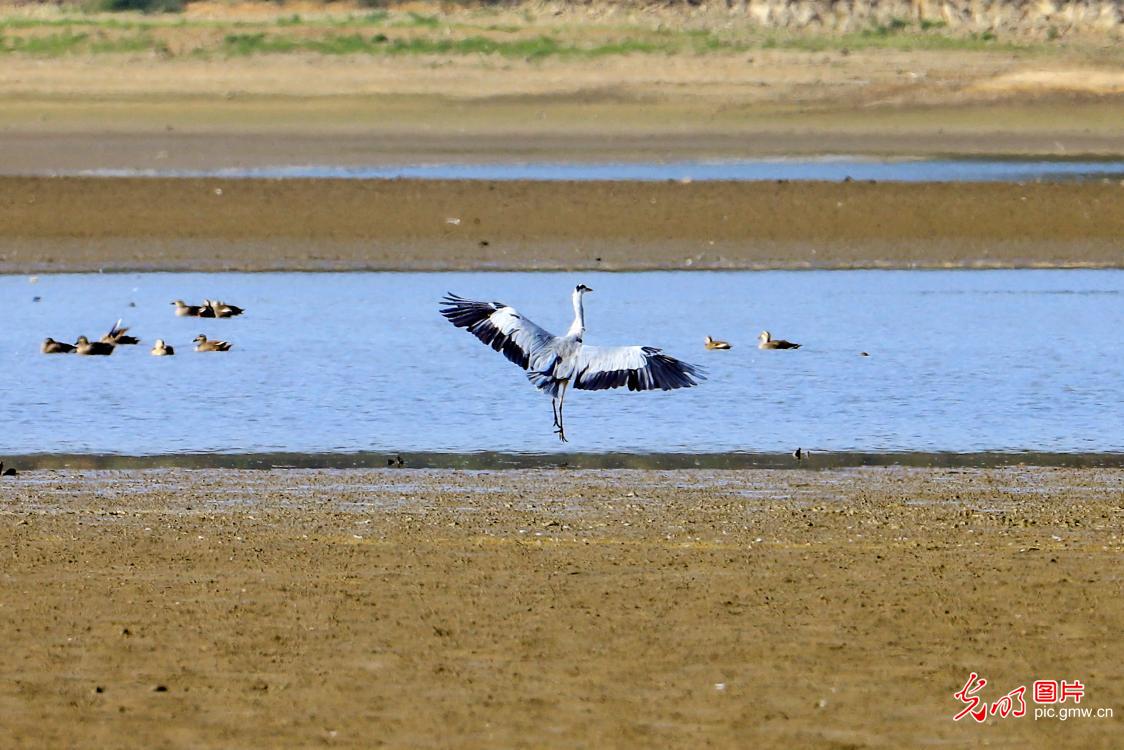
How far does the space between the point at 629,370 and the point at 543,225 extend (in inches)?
379

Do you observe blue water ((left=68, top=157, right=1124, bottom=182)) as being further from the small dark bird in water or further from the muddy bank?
the small dark bird in water

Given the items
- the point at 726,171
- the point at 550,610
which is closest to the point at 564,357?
the point at 550,610

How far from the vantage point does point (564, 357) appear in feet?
29.2

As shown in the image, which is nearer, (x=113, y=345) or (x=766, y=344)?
(x=766, y=344)

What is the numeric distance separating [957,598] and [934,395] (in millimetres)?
4798

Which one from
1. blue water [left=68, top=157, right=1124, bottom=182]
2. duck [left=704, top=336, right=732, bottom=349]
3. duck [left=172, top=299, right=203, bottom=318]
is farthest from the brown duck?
blue water [left=68, top=157, right=1124, bottom=182]

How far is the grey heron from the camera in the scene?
866 cm

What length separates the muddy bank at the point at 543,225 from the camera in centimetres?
1708

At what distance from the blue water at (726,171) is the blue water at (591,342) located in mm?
4889

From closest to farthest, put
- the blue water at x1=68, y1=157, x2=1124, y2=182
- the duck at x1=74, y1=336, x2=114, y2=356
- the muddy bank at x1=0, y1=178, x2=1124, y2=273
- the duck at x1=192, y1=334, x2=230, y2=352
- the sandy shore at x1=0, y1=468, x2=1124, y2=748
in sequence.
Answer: the sandy shore at x1=0, y1=468, x2=1124, y2=748, the duck at x1=74, y1=336, x2=114, y2=356, the duck at x1=192, y1=334, x2=230, y2=352, the muddy bank at x1=0, y1=178, x2=1124, y2=273, the blue water at x1=68, y1=157, x2=1124, y2=182
